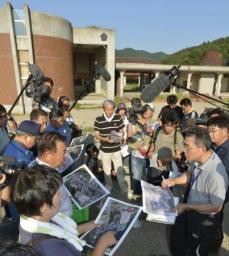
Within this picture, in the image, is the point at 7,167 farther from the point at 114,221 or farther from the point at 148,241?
the point at 148,241

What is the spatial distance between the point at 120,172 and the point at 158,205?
1.96 m

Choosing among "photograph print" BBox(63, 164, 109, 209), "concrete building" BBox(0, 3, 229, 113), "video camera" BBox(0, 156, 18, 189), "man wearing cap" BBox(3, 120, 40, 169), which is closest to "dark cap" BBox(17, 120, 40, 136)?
"man wearing cap" BBox(3, 120, 40, 169)

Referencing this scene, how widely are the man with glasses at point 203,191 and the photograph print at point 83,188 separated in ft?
3.28

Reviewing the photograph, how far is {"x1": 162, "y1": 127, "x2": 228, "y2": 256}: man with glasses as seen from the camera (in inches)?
80.1

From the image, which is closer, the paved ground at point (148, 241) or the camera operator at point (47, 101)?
the paved ground at point (148, 241)

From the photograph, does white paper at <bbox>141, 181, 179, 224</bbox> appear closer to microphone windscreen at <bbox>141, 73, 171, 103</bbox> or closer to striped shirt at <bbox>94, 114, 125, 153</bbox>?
microphone windscreen at <bbox>141, 73, 171, 103</bbox>

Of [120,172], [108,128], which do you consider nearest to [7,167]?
[108,128]

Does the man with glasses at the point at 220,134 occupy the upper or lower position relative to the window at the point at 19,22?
lower

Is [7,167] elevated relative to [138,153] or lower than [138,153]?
elevated

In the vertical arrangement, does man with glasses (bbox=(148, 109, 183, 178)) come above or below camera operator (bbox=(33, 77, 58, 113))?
below

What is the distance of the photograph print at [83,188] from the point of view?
268 cm

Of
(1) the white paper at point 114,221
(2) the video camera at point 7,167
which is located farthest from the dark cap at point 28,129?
(1) the white paper at point 114,221

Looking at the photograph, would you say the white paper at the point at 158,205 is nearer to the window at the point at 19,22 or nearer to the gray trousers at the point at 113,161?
the gray trousers at the point at 113,161

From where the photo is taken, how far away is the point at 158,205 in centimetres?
227
